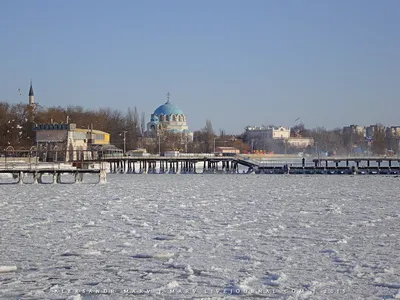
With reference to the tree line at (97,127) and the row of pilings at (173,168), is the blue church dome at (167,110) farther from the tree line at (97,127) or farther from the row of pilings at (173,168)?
the row of pilings at (173,168)

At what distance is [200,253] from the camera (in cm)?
1623

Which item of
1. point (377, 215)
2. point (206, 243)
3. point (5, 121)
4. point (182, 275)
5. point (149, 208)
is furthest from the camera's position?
point (5, 121)

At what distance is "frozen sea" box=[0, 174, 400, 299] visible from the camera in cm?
1268

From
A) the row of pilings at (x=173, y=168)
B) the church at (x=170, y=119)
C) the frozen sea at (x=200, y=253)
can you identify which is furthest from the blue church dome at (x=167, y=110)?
the frozen sea at (x=200, y=253)

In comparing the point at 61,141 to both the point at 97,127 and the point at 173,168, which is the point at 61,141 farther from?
the point at 97,127

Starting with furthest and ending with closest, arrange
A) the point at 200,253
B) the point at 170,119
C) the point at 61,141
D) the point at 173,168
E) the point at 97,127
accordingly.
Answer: the point at 170,119 < the point at 97,127 < the point at 173,168 < the point at 61,141 < the point at 200,253

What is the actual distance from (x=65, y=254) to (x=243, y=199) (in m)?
17.5

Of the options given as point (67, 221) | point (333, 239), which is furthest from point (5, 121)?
point (333, 239)

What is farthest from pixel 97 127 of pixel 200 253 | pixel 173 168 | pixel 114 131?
pixel 200 253

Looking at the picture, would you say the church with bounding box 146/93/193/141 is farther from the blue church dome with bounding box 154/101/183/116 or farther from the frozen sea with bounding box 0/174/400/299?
the frozen sea with bounding box 0/174/400/299

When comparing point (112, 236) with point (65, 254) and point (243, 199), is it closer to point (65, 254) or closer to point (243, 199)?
point (65, 254)

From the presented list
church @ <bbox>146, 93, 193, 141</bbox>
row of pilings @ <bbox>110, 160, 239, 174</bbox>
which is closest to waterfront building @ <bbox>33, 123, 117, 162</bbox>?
row of pilings @ <bbox>110, 160, 239, 174</bbox>

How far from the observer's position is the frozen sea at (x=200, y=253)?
12.7 m

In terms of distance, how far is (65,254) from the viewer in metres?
16.1
